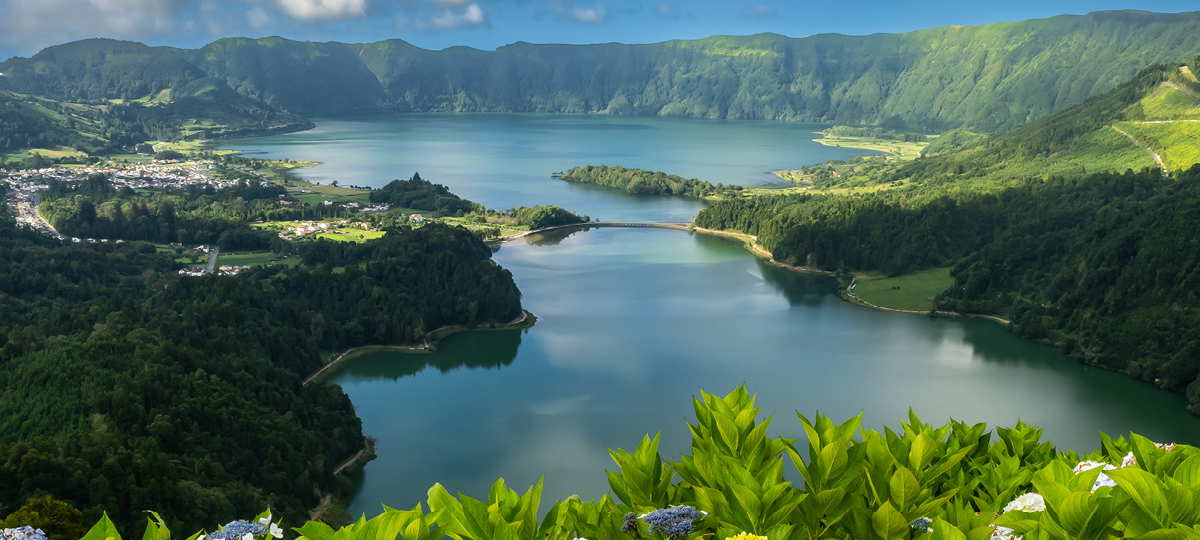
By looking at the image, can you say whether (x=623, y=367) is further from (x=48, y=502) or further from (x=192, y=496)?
(x=48, y=502)

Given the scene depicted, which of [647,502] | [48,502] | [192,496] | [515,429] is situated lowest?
[515,429]

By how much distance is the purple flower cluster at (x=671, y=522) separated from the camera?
11.8 feet

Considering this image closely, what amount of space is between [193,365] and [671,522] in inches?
992

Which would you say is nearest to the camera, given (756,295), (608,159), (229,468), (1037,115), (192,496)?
(192,496)

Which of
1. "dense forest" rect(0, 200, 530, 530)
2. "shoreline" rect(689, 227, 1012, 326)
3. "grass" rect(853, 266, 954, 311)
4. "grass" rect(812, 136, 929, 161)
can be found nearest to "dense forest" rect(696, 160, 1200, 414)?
"shoreline" rect(689, 227, 1012, 326)

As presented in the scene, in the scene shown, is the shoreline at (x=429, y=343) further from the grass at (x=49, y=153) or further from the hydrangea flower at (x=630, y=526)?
the grass at (x=49, y=153)

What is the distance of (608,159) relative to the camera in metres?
113

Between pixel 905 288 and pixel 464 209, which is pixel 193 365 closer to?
pixel 905 288

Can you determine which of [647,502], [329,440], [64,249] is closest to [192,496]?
[329,440]

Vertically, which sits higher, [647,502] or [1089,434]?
[647,502]

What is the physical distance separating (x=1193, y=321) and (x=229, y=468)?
117 ft

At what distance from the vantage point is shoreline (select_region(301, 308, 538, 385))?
35.0 m

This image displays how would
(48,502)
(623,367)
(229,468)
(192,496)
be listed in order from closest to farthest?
(48,502) < (192,496) < (229,468) < (623,367)

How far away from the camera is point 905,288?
47156 millimetres
